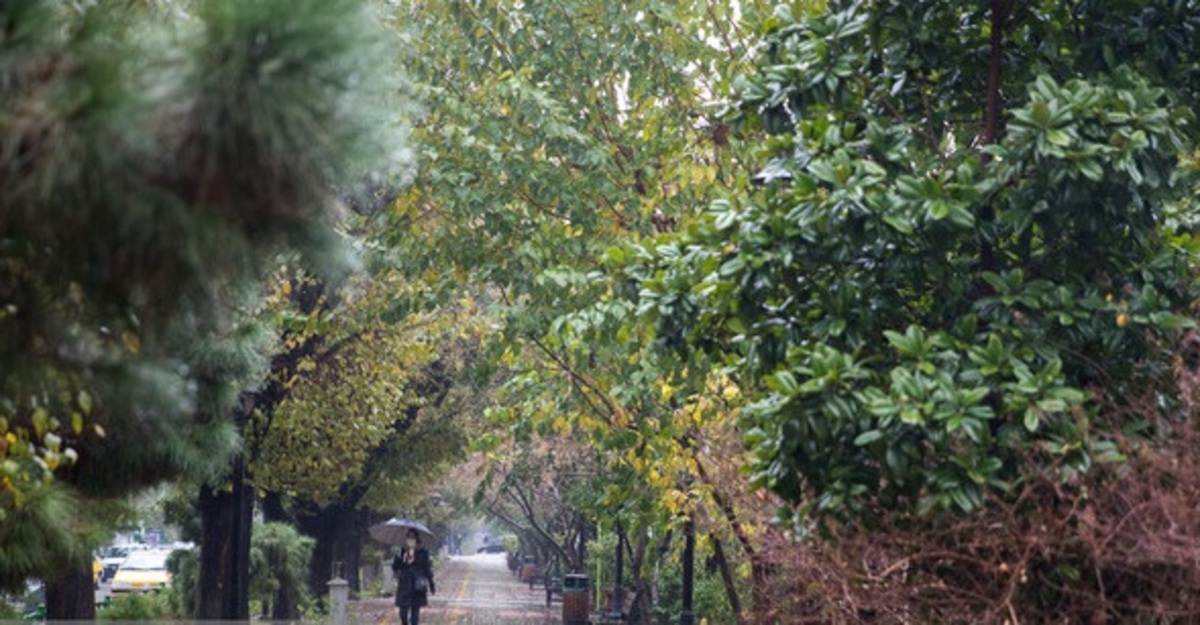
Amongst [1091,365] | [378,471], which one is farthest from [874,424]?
[378,471]

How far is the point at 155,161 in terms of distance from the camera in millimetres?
3463

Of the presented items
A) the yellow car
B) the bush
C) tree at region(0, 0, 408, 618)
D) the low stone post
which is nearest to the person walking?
the low stone post

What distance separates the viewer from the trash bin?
95.5 ft

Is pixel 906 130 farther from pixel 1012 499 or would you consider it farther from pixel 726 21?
pixel 726 21

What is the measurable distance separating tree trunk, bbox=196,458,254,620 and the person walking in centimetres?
712

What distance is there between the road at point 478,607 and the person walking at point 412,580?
586 centimetres

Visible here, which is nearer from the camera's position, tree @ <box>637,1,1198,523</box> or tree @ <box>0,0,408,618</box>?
tree @ <box>0,0,408,618</box>

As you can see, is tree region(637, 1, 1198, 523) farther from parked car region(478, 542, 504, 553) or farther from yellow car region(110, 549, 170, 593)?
parked car region(478, 542, 504, 553)

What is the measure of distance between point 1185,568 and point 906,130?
8.92ft

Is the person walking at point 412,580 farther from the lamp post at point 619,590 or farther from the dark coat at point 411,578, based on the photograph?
the lamp post at point 619,590

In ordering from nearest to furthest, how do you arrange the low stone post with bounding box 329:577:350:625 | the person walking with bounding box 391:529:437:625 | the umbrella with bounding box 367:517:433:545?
the low stone post with bounding box 329:577:350:625 → the person walking with bounding box 391:529:437:625 → the umbrella with bounding box 367:517:433:545

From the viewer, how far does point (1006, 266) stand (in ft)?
27.0

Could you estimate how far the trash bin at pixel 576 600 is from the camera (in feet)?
95.5

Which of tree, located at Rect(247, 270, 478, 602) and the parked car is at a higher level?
the parked car
